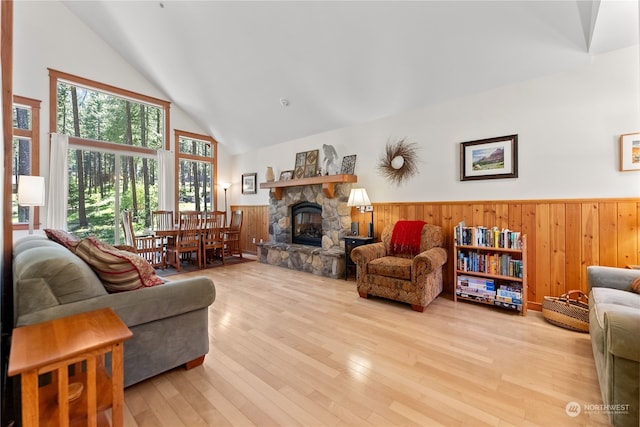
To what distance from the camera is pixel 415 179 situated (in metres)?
3.80

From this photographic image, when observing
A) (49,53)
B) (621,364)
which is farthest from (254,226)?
(621,364)

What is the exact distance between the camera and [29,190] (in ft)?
10.0

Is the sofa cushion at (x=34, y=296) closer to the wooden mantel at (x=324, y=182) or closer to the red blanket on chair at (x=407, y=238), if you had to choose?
the red blanket on chair at (x=407, y=238)

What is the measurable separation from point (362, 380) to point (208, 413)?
0.91 metres

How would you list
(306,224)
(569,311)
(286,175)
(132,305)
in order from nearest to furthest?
1. (132,305)
2. (569,311)
3. (306,224)
4. (286,175)

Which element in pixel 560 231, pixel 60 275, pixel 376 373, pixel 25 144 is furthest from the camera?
pixel 25 144

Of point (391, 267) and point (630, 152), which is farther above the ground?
point (630, 152)

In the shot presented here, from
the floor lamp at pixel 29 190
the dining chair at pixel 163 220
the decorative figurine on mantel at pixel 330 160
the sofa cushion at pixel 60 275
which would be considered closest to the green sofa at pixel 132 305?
the sofa cushion at pixel 60 275

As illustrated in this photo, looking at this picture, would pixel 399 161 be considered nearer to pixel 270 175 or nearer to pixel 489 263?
pixel 489 263

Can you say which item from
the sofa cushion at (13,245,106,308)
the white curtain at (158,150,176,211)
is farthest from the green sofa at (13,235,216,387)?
the white curtain at (158,150,176,211)

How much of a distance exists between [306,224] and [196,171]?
10.6 ft

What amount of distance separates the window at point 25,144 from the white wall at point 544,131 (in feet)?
18.3

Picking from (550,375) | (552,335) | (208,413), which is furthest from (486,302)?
(208,413)

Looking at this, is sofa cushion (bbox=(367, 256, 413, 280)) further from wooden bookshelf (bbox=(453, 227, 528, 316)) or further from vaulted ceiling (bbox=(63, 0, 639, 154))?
vaulted ceiling (bbox=(63, 0, 639, 154))
